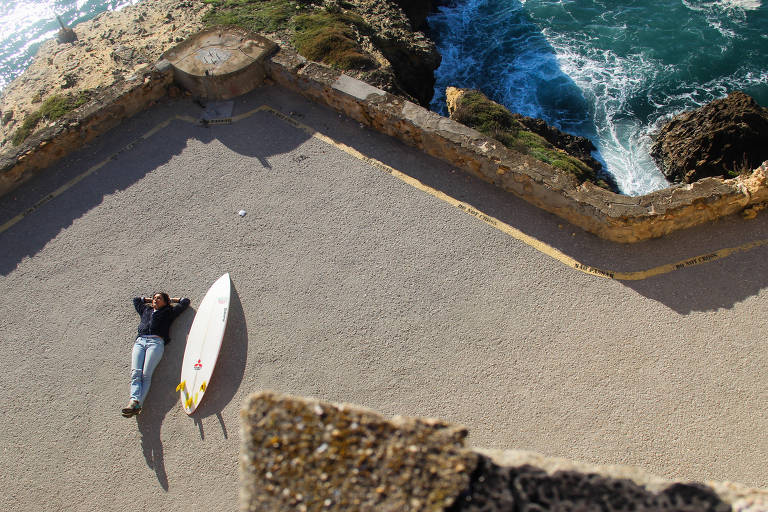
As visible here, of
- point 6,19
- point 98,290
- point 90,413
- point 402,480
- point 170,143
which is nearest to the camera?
point 402,480

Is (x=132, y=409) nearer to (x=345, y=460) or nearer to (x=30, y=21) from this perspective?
(x=345, y=460)

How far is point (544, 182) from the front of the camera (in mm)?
7789

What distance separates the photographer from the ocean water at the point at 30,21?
79.3 ft

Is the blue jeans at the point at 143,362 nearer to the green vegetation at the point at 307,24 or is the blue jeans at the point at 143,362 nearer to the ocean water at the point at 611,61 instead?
the green vegetation at the point at 307,24

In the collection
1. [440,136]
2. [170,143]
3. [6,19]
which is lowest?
[6,19]

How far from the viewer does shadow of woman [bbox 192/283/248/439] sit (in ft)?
22.6

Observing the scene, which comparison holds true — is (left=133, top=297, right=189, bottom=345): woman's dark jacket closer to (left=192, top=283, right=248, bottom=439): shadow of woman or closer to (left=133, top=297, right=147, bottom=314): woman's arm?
(left=133, top=297, right=147, bottom=314): woman's arm

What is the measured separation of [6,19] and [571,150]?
27.9 metres

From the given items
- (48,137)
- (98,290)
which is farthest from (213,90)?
(98,290)

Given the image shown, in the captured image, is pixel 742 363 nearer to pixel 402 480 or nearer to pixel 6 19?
pixel 402 480

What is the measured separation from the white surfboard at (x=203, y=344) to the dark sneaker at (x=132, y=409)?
0.50m

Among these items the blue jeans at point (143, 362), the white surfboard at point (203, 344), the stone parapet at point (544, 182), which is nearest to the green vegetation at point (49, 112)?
the stone parapet at point (544, 182)

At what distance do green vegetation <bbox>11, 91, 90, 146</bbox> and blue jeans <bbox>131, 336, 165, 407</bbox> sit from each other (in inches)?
345

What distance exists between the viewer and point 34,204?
9297mm
